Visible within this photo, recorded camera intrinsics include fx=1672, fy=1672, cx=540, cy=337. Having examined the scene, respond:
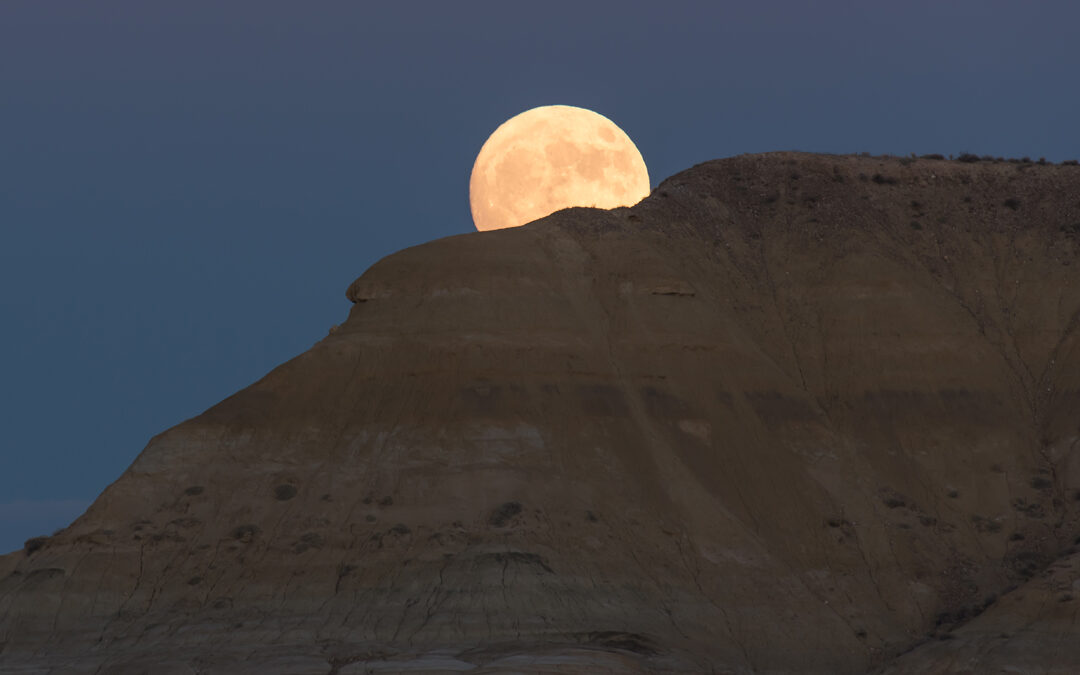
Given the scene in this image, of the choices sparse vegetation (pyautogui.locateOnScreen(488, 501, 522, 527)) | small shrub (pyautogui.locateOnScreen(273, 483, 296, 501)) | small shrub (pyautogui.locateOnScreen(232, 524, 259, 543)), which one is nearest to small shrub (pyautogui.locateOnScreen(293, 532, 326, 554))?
small shrub (pyautogui.locateOnScreen(232, 524, 259, 543))

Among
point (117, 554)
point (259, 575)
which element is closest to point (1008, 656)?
point (259, 575)

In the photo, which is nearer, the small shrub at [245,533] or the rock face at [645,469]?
the rock face at [645,469]

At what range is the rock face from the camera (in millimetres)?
48594

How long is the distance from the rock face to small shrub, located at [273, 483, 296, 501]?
0.43ft

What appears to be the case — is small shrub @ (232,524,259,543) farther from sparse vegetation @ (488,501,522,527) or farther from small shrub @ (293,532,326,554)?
sparse vegetation @ (488,501,522,527)

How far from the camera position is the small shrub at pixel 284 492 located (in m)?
53.2

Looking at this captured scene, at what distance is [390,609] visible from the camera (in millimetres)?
48562

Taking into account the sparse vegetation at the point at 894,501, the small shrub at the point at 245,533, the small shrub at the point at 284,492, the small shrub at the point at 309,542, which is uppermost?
the small shrub at the point at 284,492

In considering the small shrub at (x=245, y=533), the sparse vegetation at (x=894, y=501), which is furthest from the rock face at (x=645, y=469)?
the small shrub at (x=245, y=533)

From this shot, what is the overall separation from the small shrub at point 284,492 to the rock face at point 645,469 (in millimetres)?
131

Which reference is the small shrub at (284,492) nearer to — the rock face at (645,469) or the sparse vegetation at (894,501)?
the rock face at (645,469)

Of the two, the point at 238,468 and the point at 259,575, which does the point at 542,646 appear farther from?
the point at 238,468

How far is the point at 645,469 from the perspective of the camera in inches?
2131

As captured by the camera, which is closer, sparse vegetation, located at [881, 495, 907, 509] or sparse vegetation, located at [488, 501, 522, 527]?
sparse vegetation, located at [488, 501, 522, 527]
